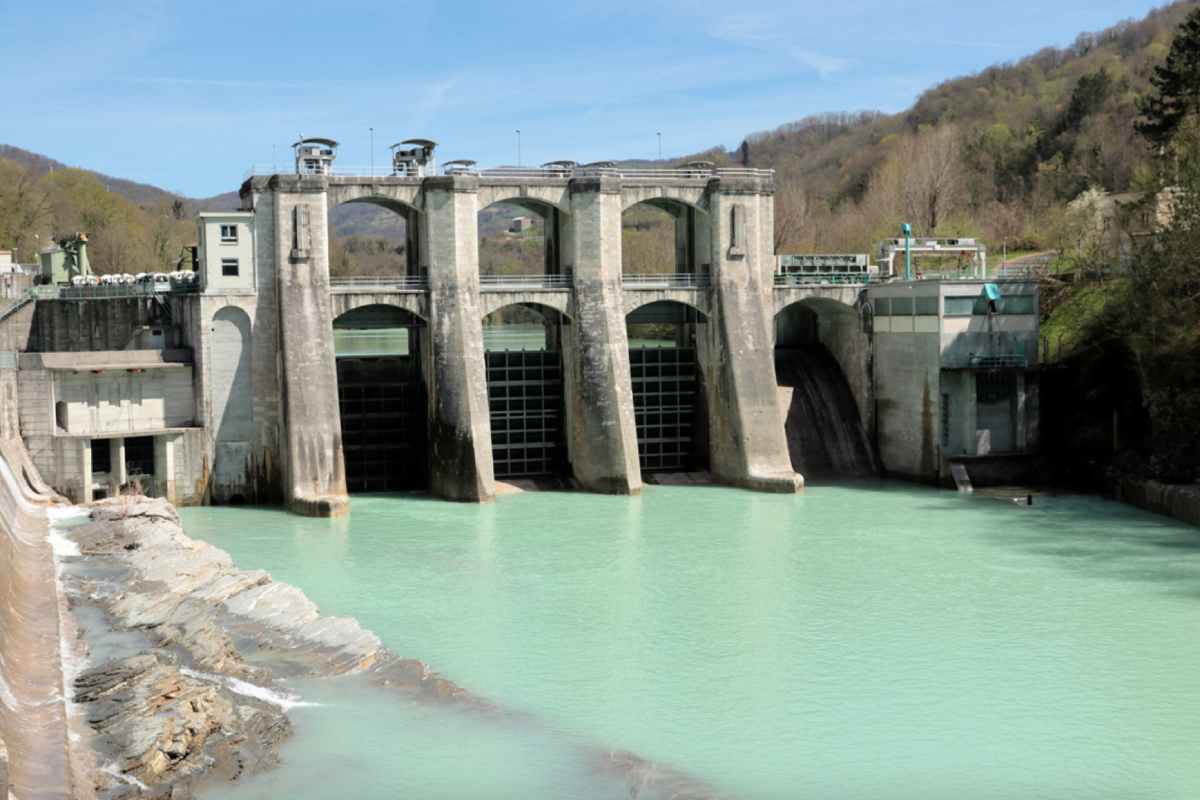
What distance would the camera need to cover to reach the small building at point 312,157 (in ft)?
110

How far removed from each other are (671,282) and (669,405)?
3.36 metres

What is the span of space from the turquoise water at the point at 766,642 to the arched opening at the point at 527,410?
360 centimetres

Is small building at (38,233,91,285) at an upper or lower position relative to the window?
upper

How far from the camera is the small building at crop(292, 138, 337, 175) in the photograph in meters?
33.6

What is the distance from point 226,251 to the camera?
32.7m

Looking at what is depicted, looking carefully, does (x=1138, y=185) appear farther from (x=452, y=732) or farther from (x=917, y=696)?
(x=452, y=732)

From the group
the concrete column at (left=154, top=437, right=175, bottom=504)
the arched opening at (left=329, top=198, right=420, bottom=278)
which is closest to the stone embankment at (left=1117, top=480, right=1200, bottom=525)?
the arched opening at (left=329, top=198, right=420, bottom=278)

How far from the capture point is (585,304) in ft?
114

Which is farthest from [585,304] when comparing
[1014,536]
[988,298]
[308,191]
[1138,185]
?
[1138,185]

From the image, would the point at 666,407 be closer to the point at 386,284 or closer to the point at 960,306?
the point at 960,306

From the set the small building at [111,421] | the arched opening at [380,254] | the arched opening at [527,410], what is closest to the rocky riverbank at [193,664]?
the small building at [111,421]

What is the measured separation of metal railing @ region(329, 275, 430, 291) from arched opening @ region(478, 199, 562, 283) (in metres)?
2.08

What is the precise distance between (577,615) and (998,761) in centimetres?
809

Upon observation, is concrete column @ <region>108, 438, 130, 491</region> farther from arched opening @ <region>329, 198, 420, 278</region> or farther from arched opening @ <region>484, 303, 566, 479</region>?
arched opening @ <region>484, 303, 566, 479</region>
